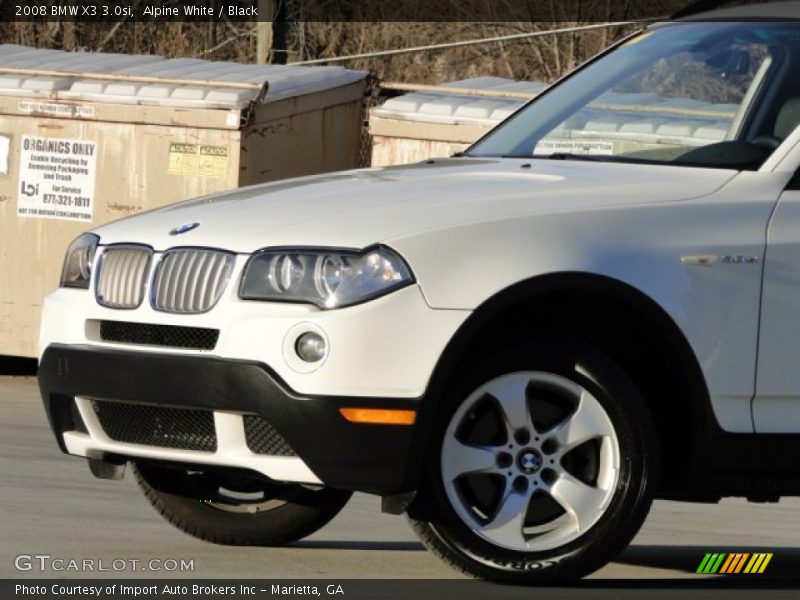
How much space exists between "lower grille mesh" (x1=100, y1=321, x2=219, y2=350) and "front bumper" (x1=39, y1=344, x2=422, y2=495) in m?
0.05

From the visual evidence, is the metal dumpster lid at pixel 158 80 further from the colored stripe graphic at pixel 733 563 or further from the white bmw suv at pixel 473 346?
the white bmw suv at pixel 473 346

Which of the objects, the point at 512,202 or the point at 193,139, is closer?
the point at 512,202

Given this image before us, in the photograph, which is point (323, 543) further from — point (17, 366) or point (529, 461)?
point (17, 366)

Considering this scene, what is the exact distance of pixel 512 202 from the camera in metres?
5.51

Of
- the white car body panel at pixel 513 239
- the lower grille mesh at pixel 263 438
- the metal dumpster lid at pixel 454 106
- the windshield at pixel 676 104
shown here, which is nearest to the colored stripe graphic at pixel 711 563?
the white car body panel at pixel 513 239

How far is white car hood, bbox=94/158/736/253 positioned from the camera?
17.7ft

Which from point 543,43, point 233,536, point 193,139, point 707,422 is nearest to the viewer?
point 707,422

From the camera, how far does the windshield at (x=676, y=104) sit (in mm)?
6070

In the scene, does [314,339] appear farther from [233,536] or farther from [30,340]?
[30,340]

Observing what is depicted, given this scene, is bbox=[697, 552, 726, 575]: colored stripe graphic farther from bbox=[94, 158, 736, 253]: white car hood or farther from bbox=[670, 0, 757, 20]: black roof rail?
bbox=[670, 0, 757, 20]: black roof rail

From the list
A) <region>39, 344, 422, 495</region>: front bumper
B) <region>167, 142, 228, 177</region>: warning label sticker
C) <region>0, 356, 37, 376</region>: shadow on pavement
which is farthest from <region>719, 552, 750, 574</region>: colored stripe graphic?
<region>0, 356, 37, 376</region>: shadow on pavement

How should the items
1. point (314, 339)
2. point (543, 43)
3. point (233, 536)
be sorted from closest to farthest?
point (314, 339) → point (233, 536) → point (543, 43)

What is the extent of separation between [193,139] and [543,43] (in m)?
19.2

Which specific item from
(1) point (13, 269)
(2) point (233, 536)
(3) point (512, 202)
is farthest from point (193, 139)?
(3) point (512, 202)
